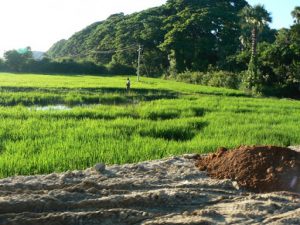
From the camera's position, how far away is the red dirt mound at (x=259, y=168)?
456cm

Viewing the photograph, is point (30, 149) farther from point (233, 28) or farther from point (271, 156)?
point (233, 28)

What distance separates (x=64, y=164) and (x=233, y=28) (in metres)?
37.6

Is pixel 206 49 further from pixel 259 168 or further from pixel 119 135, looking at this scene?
pixel 259 168

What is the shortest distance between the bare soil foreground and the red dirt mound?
4 cm

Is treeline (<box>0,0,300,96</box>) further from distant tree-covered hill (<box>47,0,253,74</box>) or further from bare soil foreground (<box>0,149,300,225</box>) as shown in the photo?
bare soil foreground (<box>0,149,300,225</box>)

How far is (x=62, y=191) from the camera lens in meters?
4.04

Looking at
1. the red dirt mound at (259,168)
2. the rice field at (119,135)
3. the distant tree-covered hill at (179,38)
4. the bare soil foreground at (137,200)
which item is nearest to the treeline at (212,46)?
the distant tree-covered hill at (179,38)

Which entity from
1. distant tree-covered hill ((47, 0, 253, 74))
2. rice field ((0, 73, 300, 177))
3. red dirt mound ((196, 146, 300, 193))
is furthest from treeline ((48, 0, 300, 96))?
red dirt mound ((196, 146, 300, 193))

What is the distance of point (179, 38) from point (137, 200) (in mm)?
37120

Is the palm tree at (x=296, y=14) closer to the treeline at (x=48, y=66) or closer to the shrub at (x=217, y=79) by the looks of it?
the shrub at (x=217, y=79)

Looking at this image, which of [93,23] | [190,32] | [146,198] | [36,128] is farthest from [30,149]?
[93,23]

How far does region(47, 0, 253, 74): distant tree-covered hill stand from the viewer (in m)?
39.5

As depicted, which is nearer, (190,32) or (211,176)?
(211,176)

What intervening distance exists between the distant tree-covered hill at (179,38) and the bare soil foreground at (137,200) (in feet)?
105
